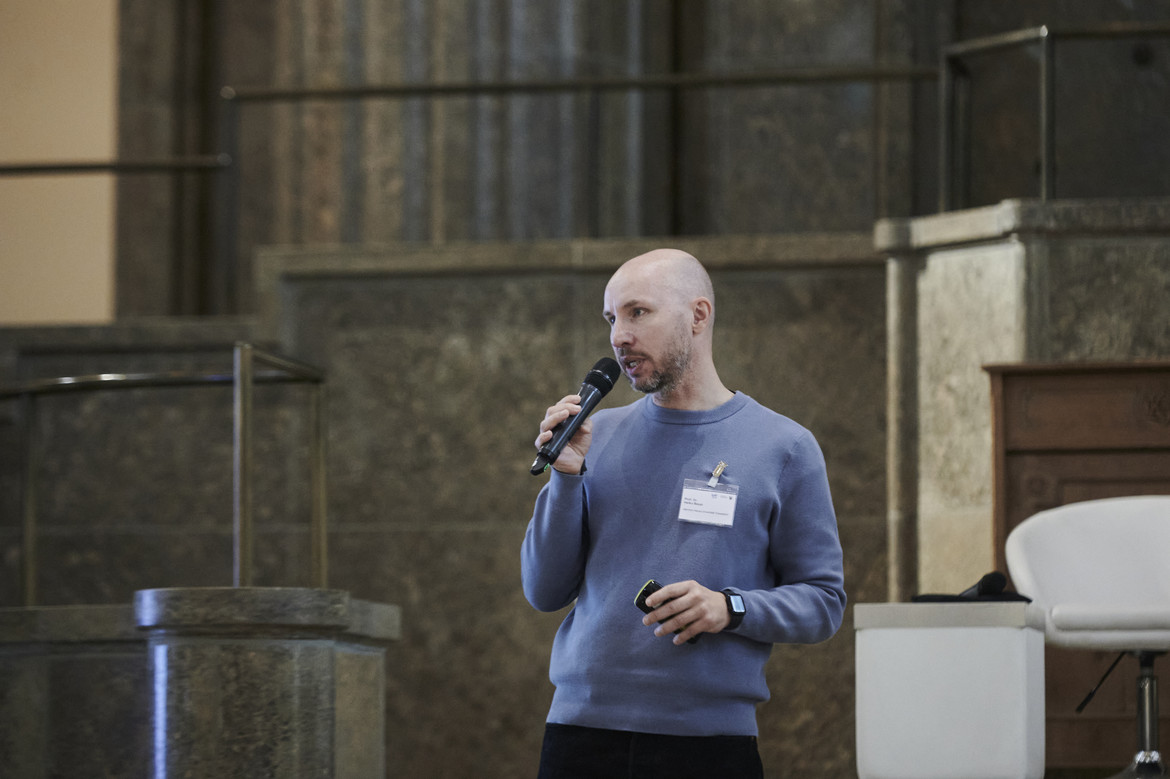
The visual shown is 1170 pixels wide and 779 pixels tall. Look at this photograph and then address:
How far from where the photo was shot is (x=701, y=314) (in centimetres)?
255

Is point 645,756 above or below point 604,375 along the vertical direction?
below

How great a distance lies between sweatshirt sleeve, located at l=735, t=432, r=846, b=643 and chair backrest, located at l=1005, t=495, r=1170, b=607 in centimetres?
239

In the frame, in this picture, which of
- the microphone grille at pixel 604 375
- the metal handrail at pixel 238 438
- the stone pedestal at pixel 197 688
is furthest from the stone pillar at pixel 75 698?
the microphone grille at pixel 604 375

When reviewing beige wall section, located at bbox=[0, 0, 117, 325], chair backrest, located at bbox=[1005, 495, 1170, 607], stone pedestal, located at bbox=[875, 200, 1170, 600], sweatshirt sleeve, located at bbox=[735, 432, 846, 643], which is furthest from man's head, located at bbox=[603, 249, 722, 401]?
beige wall section, located at bbox=[0, 0, 117, 325]

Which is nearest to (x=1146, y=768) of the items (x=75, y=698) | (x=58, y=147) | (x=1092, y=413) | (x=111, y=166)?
(x=1092, y=413)

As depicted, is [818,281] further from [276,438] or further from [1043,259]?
[276,438]

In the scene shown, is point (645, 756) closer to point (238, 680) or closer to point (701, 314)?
point (701, 314)

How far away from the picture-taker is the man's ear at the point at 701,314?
2.53 metres

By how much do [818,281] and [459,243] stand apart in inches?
54.6

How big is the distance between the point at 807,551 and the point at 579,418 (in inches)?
16.0

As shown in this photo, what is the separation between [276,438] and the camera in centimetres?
622

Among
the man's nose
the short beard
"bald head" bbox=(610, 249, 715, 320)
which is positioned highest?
"bald head" bbox=(610, 249, 715, 320)

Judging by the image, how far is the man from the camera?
236 cm

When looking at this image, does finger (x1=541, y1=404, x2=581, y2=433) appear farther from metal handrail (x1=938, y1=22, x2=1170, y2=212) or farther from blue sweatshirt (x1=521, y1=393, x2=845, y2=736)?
metal handrail (x1=938, y1=22, x2=1170, y2=212)
